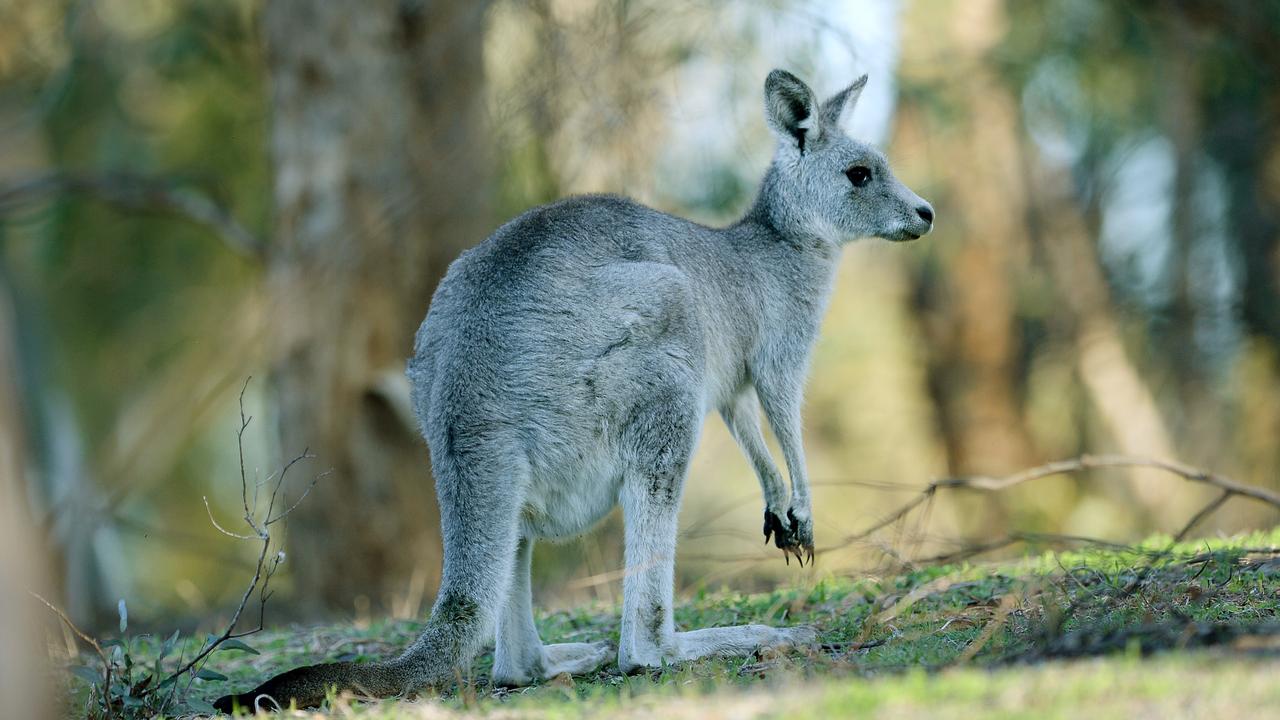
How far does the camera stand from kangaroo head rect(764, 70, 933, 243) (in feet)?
20.9

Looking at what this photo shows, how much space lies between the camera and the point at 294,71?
33.1 ft

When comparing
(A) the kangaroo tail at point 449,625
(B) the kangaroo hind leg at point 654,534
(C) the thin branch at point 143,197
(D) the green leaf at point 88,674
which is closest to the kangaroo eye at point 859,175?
(B) the kangaroo hind leg at point 654,534

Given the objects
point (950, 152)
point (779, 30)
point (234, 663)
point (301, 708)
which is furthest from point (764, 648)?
point (950, 152)

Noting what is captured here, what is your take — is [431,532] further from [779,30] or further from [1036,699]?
Answer: [1036,699]

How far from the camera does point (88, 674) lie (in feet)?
15.8

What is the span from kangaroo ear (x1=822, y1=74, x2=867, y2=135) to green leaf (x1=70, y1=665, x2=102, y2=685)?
4068mm

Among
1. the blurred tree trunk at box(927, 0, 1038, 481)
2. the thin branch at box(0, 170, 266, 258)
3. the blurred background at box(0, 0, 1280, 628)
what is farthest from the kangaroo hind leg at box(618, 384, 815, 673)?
the blurred tree trunk at box(927, 0, 1038, 481)

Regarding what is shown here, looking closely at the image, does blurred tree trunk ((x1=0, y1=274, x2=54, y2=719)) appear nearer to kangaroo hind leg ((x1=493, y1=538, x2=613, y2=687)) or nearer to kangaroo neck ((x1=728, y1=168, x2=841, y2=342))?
kangaroo hind leg ((x1=493, y1=538, x2=613, y2=687))

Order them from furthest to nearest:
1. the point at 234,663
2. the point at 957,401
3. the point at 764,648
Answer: the point at 957,401 → the point at 234,663 → the point at 764,648

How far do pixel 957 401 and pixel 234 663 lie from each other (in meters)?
10.7

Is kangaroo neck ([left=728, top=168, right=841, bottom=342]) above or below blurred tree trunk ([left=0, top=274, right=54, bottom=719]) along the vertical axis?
above

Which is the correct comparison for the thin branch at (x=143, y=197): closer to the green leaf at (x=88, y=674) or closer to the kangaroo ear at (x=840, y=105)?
the kangaroo ear at (x=840, y=105)

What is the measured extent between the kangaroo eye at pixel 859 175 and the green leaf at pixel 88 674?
393 centimetres

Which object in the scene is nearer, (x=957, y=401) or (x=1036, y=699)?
(x=1036, y=699)
